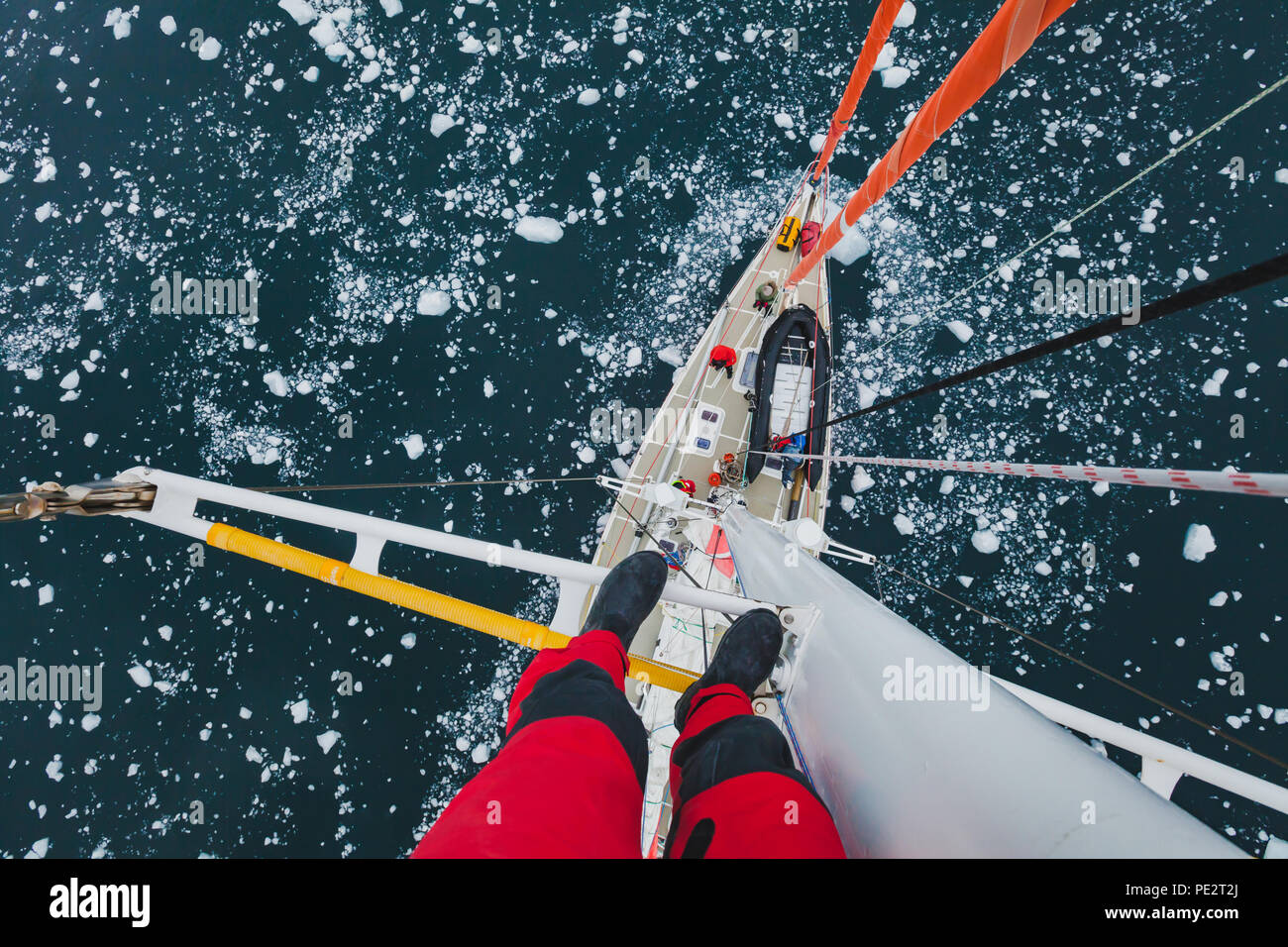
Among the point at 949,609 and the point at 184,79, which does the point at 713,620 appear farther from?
the point at 184,79

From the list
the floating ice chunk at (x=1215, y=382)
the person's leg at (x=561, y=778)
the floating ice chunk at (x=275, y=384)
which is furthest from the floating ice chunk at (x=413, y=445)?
the floating ice chunk at (x=1215, y=382)

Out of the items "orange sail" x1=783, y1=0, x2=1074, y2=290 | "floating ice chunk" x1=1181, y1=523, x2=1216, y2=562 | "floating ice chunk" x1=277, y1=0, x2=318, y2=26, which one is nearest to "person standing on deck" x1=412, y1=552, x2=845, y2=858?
"orange sail" x1=783, y1=0, x2=1074, y2=290

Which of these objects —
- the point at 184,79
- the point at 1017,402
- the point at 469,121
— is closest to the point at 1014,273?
the point at 1017,402

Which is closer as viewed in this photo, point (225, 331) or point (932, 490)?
point (932, 490)

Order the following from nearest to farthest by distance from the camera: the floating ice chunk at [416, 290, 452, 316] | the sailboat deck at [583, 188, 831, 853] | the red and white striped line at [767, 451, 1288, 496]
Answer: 1. the red and white striped line at [767, 451, 1288, 496]
2. the sailboat deck at [583, 188, 831, 853]
3. the floating ice chunk at [416, 290, 452, 316]

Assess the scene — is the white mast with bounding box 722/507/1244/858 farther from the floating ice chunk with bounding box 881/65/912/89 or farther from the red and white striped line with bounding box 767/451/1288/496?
the floating ice chunk with bounding box 881/65/912/89

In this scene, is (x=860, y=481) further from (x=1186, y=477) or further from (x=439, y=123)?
(x=439, y=123)

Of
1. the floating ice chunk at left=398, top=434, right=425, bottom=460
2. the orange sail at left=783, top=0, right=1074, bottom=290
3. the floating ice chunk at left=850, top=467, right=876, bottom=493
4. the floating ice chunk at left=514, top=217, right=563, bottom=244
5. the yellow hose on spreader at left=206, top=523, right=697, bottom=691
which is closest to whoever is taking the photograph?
the orange sail at left=783, top=0, right=1074, bottom=290
